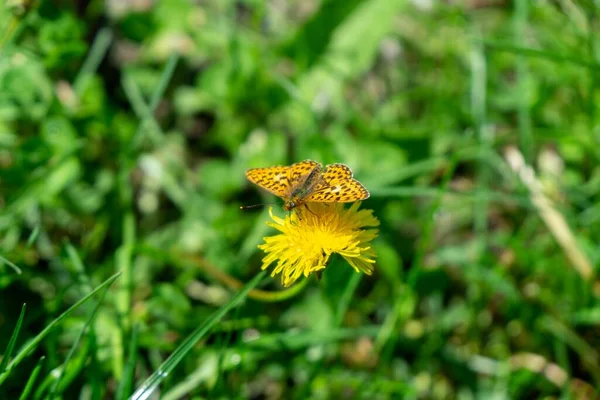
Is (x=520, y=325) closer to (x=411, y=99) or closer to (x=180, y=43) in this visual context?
(x=411, y=99)

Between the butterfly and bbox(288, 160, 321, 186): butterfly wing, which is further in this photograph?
bbox(288, 160, 321, 186): butterfly wing

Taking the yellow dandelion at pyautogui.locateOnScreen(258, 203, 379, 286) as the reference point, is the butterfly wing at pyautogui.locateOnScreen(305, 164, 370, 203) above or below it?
above

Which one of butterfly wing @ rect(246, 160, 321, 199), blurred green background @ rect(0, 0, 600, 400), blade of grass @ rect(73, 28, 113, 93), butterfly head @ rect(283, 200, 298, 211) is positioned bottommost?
blurred green background @ rect(0, 0, 600, 400)

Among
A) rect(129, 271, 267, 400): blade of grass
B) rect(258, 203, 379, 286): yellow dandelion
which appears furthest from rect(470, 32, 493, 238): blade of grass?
rect(129, 271, 267, 400): blade of grass

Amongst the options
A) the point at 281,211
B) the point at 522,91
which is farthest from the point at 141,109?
the point at 522,91

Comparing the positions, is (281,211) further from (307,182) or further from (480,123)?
(480,123)

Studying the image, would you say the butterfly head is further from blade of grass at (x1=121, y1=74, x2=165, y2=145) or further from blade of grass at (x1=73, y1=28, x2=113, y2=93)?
blade of grass at (x1=73, y1=28, x2=113, y2=93)

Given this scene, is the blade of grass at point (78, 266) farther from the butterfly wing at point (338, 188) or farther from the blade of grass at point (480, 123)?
the blade of grass at point (480, 123)

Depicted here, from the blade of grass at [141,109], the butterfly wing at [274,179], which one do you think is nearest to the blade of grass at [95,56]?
the blade of grass at [141,109]
